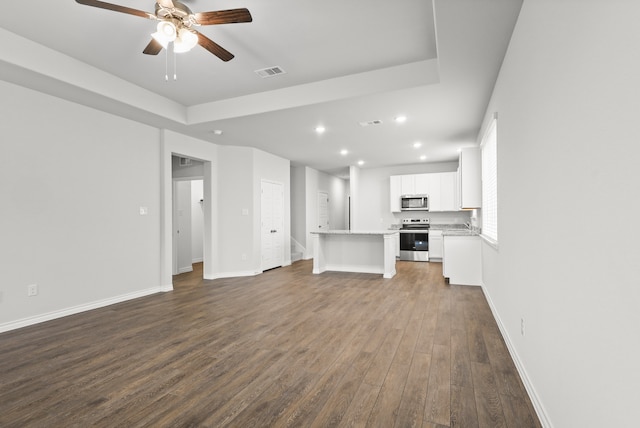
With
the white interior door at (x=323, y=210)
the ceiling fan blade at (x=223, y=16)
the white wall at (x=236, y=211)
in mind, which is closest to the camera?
the ceiling fan blade at (x=223, y=16)

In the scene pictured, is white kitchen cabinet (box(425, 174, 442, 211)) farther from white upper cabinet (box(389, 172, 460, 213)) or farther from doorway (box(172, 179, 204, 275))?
doorway (box(172, 179, 204, 275))

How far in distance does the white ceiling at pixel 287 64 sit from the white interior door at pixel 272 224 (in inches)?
78.5

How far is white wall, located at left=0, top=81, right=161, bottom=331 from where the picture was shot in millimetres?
3617

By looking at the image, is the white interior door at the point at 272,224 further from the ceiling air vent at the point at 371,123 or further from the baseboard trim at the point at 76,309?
the ceiling air vent at the point at 371,123

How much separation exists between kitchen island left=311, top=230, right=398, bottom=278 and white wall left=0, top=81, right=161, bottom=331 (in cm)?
318

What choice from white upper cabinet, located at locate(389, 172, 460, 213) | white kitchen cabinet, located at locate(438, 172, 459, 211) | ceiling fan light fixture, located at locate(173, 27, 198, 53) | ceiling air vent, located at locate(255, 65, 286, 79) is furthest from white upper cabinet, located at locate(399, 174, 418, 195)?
ceiling fan light fixture, located at locate(173, 27, 198, 53)

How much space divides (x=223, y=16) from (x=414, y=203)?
24.3 ft

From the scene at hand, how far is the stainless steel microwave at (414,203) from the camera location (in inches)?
345

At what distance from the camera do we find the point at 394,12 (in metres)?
2.85

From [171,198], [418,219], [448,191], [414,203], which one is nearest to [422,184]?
[414,203]

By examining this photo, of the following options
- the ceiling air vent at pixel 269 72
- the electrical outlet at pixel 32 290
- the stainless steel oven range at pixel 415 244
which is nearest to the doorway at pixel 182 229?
the electrical outlet at pixel 32 290

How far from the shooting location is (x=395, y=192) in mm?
9109

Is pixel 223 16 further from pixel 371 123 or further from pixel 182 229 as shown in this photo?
pixel 182 229

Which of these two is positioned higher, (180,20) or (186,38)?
(180,20)
